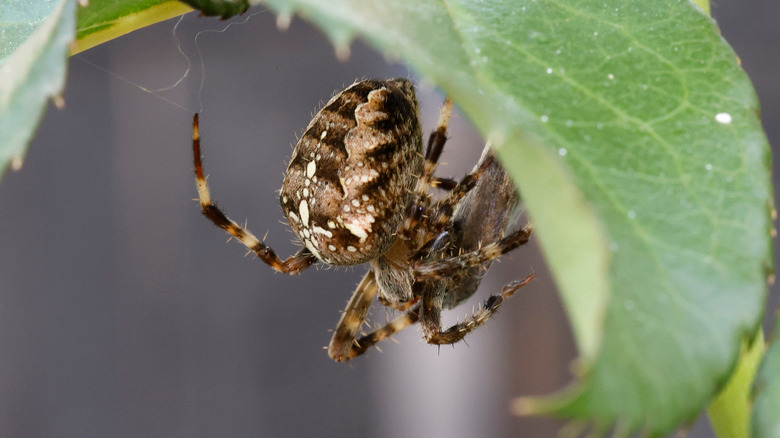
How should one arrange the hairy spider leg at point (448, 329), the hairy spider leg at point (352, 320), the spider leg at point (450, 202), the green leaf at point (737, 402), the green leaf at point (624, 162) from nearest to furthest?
the green leaf at point (624, 162) < the green leaf at point (737, 402) < the spider leg at point (450, 202) < the hairy spider leg at point (448, 329) < the hairy spider leg at point (352, 320)

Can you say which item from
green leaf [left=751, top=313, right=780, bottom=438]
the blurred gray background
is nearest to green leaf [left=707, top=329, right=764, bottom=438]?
green leaf [left=751, top=313, right=780, bottom=438]

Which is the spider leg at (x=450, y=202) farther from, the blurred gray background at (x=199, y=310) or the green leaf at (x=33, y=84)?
the blurred gray background at (x=199, y=310)

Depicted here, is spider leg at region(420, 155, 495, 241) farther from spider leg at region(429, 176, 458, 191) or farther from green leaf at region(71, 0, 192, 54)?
green leaf at region(71, 0, 192, 54)

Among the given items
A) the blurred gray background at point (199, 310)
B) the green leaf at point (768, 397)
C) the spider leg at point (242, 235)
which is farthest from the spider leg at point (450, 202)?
the blurred gray background at point (199, 310)

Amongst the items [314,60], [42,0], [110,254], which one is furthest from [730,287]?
[110,254]

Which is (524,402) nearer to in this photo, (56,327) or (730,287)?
(730,287)

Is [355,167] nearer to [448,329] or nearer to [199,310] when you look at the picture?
[448,329]
